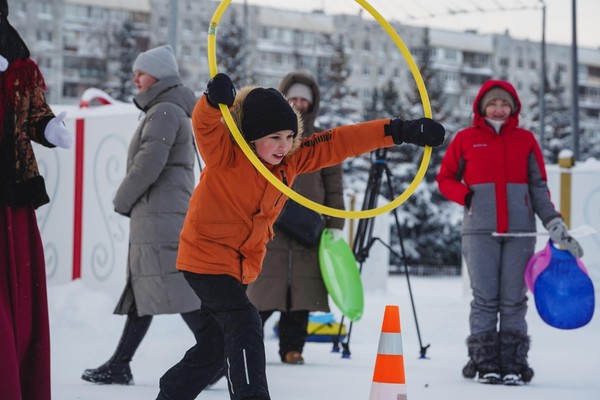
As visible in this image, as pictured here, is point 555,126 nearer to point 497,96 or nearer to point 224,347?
point 497,96

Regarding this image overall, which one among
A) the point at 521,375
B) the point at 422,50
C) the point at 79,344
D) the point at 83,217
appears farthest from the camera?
the point at 422,50

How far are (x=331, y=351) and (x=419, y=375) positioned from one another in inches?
60.2

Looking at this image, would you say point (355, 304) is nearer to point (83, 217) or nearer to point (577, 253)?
point (577, 253)

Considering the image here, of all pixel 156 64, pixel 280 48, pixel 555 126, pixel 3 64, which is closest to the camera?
pixel 3 64

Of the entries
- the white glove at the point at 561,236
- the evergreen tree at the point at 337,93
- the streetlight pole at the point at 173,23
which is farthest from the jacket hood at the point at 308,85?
the evergreen tree at the point at 337,93

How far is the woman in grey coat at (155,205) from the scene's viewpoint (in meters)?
5.54

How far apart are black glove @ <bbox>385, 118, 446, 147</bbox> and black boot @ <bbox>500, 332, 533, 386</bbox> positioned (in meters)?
2.44

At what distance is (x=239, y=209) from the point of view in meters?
3.79

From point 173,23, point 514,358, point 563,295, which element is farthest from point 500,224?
point 173,23

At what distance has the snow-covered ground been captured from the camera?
5.29 meters

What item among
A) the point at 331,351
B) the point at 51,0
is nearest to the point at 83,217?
the point at 331,351

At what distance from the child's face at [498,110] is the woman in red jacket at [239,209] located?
234 centimetres

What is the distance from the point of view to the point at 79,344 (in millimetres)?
7383

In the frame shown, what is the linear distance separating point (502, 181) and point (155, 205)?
6.86ft
